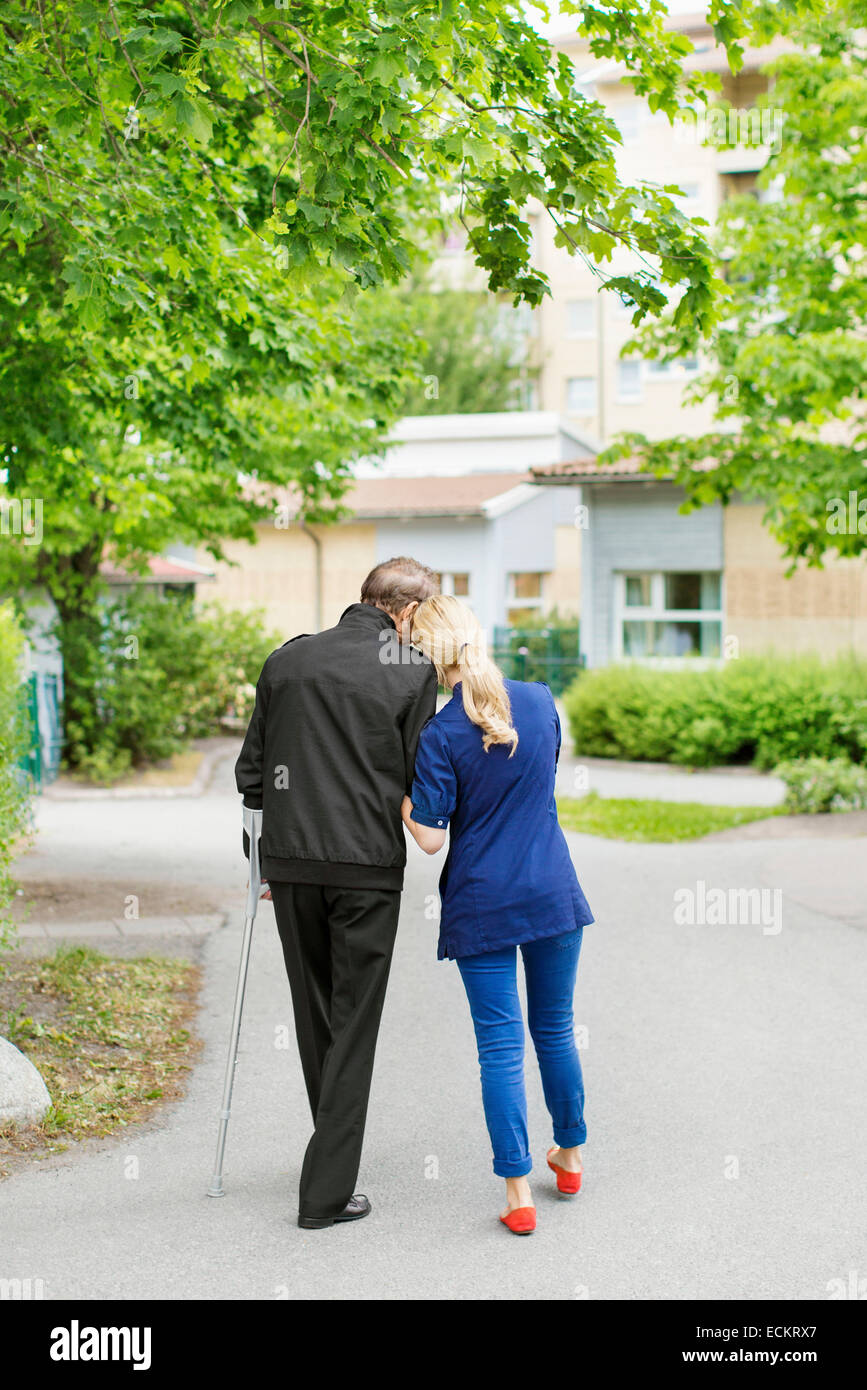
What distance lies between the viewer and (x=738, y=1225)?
13.5 feet

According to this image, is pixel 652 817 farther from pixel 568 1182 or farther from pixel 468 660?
pixel 468 660

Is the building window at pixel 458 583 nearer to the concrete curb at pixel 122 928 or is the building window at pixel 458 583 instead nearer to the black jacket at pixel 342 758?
the concrete curb at pixel 122 928

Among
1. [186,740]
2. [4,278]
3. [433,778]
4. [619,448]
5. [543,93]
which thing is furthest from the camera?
[186,740]

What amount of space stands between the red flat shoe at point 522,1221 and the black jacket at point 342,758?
1.02 meters

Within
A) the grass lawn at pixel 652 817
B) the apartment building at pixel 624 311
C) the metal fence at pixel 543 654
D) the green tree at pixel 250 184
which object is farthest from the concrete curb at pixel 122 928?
the apartment building at pixel 624 311

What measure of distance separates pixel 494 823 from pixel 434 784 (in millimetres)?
222

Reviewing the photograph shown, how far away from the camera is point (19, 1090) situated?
4.90 meters

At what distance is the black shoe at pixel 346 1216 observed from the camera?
13.4ft

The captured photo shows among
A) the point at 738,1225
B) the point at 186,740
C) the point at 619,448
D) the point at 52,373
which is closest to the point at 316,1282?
the point at 738,1225

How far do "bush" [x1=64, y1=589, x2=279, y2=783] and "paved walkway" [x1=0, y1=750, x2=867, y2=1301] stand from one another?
10.1m

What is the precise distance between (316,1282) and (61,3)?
4.69m

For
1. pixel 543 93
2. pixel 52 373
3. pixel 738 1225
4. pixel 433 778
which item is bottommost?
pixel 738 1225

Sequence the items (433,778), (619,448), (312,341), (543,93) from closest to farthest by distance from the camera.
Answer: (433,778), (543,93), (312,341), (619,448)
